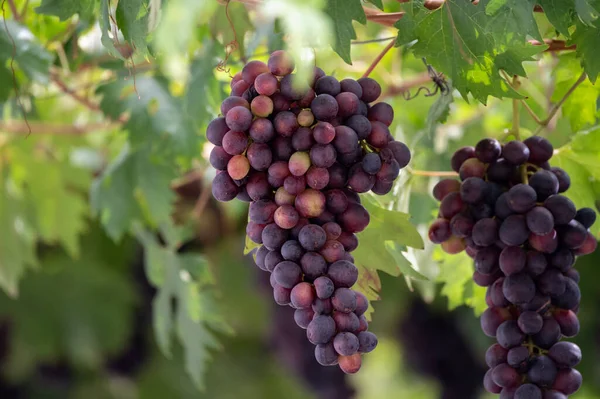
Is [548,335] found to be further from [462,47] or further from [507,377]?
[462,47]

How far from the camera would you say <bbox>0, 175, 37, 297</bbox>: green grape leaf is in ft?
4.67

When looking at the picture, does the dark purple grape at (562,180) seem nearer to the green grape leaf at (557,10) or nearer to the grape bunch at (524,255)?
the grape bunch at (524,255)

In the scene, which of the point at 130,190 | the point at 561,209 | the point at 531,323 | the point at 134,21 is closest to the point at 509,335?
the point at 531,323

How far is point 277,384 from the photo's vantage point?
8.23ft

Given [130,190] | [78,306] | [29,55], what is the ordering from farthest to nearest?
[78,306], [130,190], [29,55]

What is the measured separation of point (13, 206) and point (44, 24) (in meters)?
0.42

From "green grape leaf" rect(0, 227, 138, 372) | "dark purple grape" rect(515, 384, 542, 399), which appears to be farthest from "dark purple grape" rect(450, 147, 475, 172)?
"green grape leaf" rect(0, 227, 138, 372)

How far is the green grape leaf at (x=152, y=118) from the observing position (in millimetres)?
1154

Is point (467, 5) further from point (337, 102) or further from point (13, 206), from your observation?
point (13, 206)

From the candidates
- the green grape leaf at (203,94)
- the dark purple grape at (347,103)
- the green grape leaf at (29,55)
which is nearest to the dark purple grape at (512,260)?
the dark purple grape at (347,103)

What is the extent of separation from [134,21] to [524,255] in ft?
1.37

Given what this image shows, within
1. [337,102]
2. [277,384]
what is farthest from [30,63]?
[277,384]

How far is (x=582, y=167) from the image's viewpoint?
2.75 ft

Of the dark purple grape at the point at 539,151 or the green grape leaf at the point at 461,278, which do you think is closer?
the dark purple grape at the point at 539,151
